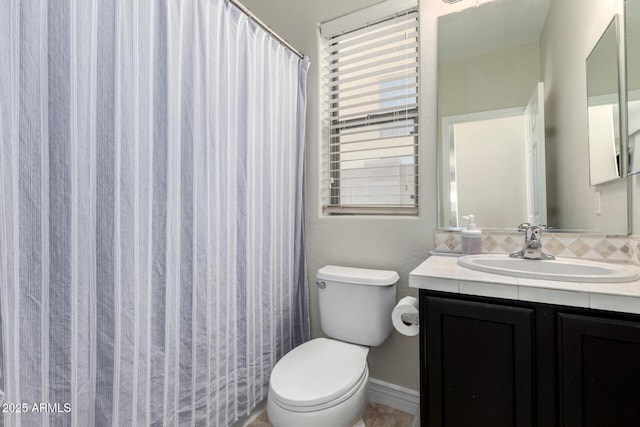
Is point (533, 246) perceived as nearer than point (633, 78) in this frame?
A: No

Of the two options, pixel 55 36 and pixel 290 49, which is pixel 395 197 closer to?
pixel 290 49

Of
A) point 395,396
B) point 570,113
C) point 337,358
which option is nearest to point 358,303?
point 337,358

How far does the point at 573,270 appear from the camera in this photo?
113 centimetres

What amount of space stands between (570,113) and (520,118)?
0.59ft

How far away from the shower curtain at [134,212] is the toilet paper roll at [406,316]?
649 mm

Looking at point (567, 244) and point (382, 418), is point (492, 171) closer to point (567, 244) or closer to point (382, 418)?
point (567, 244)

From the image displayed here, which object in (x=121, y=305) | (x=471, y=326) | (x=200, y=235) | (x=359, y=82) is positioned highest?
(x=359, y=82)

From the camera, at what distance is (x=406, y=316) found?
1.27 metres

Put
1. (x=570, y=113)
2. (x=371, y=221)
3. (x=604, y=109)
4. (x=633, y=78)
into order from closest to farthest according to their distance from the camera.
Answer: (x=633, y=78)
(x=604, y=109)
(x=570, y=113)
(x=371, y=221)

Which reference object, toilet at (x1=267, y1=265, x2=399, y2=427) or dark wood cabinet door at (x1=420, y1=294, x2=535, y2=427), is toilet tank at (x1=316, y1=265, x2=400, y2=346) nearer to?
toilet at (x1=267, y1=265, x2=399, y2=427)

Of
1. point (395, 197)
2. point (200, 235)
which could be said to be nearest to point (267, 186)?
point (200, 235)

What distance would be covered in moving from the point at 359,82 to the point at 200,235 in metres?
1.30

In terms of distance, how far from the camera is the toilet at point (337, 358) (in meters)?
1.09

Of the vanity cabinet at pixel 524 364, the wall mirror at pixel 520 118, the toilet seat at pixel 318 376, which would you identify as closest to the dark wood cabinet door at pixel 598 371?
the vanity cabinet at pixel 524 364
